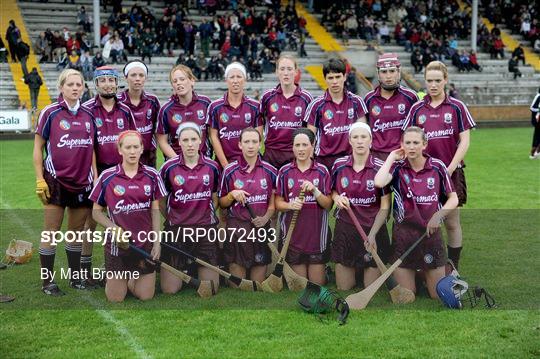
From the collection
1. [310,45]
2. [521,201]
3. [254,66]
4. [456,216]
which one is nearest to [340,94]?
[456,216]

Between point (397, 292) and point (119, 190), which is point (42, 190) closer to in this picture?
point (119, 190)

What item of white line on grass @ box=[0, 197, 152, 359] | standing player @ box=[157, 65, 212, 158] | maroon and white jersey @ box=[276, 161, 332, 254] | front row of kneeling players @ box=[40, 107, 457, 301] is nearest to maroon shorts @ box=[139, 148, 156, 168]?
standing player @ box=[157, 65, 212, 158]

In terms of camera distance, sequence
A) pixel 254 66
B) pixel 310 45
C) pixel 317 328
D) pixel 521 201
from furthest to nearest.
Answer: pixel 310 45, pixel 254 66, pixel 521 201, pixel 317 328

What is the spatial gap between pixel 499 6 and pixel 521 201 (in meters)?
28.7

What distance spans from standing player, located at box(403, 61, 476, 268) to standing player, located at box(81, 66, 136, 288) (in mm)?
2556

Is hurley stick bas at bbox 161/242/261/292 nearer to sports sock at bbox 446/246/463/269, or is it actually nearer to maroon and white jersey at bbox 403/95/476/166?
sports sock at bbox 446/246/463/269

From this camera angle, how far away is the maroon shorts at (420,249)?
19.8ft

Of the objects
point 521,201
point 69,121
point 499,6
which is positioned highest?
point 499,6

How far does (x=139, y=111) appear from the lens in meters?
6.94

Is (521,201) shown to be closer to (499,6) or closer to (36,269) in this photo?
(36,269)

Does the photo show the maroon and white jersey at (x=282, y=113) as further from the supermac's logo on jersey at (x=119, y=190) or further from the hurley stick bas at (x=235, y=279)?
the supermac's logo on jersey at (x=119, y=190)

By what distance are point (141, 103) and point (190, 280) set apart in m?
1.85

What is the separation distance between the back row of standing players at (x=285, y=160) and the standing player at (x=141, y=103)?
0.03ft

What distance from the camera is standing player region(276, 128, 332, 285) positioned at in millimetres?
6418
